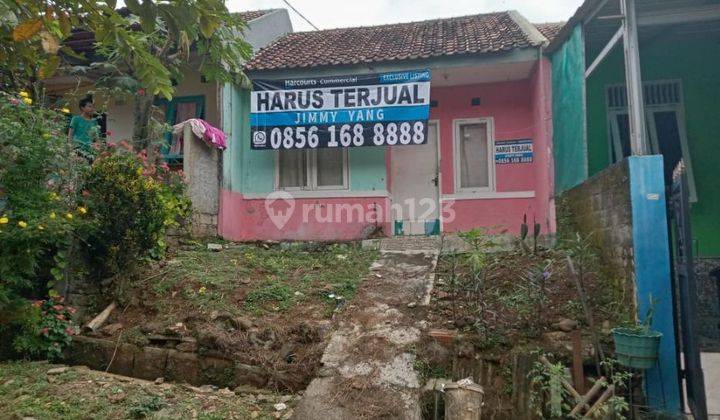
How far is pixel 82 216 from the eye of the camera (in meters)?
5.17

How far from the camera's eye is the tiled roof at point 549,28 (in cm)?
860

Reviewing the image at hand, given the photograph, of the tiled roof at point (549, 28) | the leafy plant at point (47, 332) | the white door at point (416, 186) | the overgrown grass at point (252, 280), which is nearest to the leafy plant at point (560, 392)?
the overgrown grass at point (252, 280)

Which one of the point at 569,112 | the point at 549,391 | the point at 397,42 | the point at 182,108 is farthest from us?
the point at 182,108

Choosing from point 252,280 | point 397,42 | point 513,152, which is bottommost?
point 252,280

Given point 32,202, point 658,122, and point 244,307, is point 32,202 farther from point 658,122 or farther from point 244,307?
point 658,122

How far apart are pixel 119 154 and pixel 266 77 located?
147 inches

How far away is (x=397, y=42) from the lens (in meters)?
9.35

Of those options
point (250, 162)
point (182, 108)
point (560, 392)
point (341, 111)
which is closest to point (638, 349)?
point (560, 392)

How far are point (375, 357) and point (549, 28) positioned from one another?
8.14m

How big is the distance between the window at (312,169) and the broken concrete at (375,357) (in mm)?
3261

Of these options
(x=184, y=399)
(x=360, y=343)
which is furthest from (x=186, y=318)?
(x=360, y=343)

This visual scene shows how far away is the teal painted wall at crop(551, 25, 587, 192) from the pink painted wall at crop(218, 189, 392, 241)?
312 cm

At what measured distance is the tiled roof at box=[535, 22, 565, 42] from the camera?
28.2 feet

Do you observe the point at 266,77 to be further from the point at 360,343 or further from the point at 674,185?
the point at 674,185
